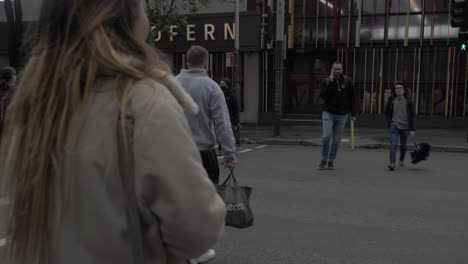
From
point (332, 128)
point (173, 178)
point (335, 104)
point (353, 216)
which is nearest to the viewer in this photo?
point (173, 178)

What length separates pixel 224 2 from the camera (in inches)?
753

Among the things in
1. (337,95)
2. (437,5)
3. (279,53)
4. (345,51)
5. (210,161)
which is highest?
(437,5)

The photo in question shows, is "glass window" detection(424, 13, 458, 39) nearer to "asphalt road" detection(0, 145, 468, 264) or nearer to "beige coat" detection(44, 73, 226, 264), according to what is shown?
"asphalt road" detection(0, 145, 468, 264)

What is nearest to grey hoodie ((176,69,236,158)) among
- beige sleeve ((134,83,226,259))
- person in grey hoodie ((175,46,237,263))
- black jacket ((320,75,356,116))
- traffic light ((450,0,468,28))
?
person in grey hoodie ((175,46,237,263))

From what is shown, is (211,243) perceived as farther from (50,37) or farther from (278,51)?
(278,51)

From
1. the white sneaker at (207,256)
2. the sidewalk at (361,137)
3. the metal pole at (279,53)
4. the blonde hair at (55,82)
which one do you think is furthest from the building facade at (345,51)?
the blonde hair at (55,82)

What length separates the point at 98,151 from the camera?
52.5 inches

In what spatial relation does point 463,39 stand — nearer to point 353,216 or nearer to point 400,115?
point 400,115

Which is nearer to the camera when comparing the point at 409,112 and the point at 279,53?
the point at 409,112

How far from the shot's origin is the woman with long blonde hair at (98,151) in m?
1.32

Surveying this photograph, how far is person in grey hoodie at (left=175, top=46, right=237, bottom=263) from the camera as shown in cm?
446

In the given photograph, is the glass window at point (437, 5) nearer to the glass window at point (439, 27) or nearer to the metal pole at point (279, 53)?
the glass window at point (439, 27)

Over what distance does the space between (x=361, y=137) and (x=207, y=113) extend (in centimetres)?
1103

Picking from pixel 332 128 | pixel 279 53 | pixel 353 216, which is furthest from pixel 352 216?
pixel 279 53
